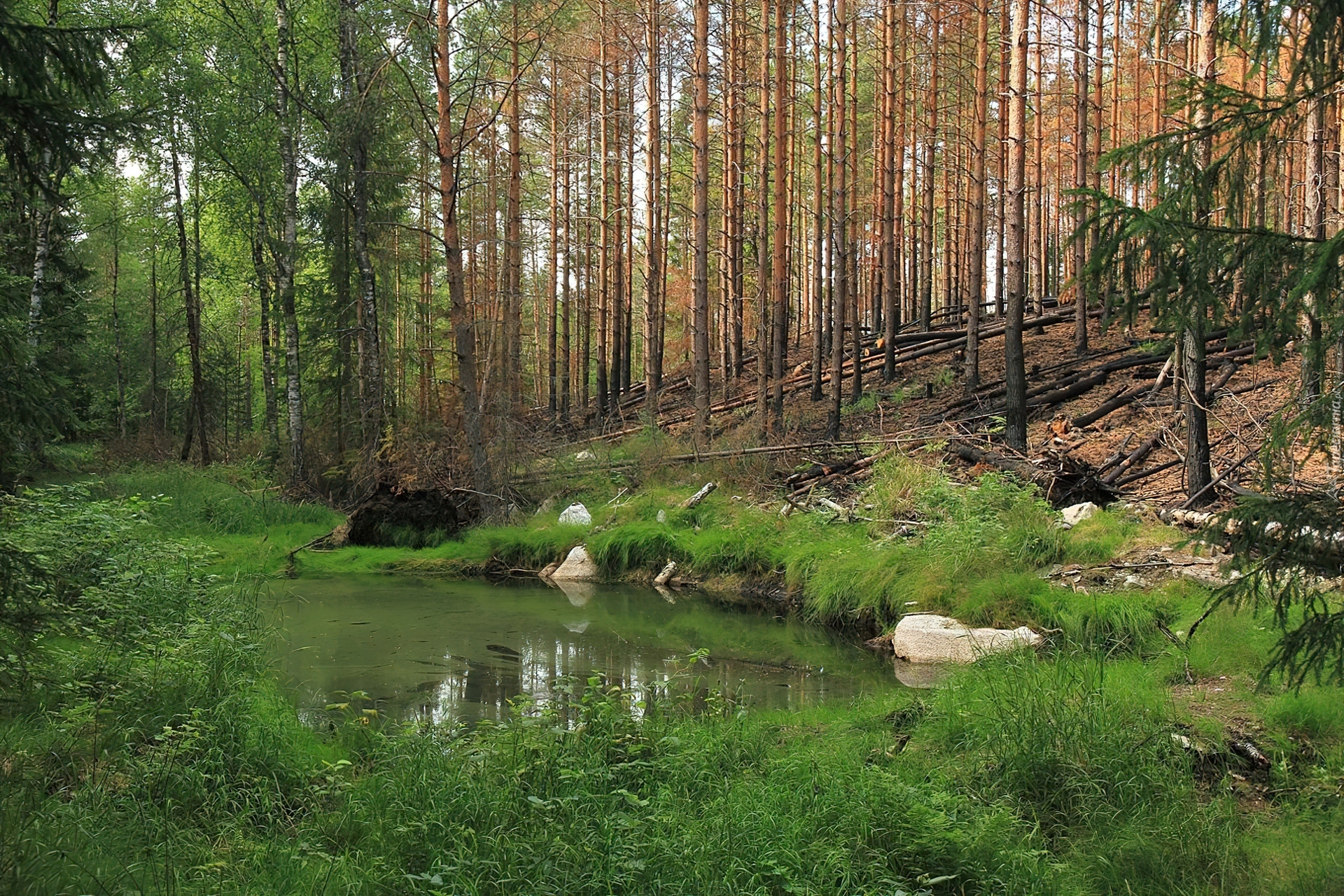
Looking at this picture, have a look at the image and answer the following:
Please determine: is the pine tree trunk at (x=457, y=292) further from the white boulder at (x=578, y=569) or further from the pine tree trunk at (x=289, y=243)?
the pine tree trunk at (x=289, y=243)

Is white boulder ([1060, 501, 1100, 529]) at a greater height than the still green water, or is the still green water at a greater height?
white boulder ([1060, 501, 1100, 529])

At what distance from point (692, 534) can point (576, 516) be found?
227 centimetres

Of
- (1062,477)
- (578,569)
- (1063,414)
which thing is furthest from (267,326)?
(1062,477)

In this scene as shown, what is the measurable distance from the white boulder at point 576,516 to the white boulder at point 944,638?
247 inches

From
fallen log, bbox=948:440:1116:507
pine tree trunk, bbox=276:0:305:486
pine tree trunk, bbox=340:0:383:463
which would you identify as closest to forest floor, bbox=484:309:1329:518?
fallen log, bbox=948:440:1116:507

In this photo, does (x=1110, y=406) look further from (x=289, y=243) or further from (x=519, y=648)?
(x=289, y=243)

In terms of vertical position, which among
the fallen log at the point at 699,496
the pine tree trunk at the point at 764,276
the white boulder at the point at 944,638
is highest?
the pine tree trunk at the point at 764,276

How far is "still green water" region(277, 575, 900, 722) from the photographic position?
23.4 feet

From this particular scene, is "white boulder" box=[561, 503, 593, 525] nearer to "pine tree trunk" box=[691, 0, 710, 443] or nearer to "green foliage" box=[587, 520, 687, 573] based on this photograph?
"green foliage" box=[587, 520, 687, 573]

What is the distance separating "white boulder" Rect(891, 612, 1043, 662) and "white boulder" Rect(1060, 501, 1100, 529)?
2.28 meters

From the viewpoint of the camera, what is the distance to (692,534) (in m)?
12.5

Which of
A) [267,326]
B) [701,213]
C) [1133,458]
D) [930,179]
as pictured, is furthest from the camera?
[267,326]

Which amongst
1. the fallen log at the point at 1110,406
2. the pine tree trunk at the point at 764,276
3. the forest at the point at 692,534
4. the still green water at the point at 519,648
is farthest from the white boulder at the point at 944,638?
the pine tree trunk at the point at 764,276

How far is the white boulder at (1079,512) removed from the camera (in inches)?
375
